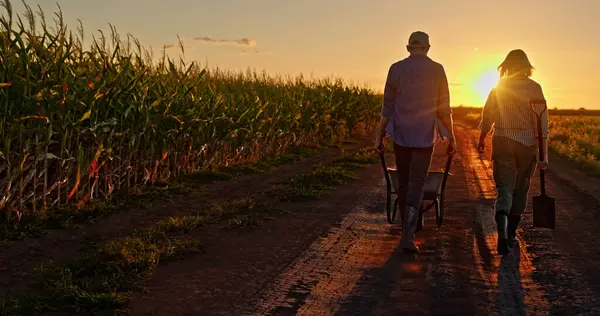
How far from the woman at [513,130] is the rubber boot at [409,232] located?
89 cm

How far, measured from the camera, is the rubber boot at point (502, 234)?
284 inches

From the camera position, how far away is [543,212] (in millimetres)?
7727

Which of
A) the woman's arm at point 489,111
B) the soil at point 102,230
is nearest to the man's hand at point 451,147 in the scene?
the woman's arm at point 489,111

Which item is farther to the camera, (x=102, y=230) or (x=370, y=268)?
(x=102, y=230)

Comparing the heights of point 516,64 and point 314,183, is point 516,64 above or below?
above

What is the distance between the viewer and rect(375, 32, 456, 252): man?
7.19m

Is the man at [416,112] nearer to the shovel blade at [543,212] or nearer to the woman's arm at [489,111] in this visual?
the woman's arm at [489,111]

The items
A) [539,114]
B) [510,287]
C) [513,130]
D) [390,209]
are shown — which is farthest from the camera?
[390,209]

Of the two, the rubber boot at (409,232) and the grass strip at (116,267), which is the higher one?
the rubber boot at (409,232)

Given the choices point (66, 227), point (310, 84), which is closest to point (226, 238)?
point (66, 227)

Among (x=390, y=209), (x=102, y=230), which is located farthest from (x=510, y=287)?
(x=102, y=230)

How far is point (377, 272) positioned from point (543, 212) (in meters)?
2.38

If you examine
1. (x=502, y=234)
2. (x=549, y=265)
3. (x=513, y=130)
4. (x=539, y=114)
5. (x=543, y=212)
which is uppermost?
(x=539, y=114)

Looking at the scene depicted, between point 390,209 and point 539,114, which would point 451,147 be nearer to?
point 539,114
